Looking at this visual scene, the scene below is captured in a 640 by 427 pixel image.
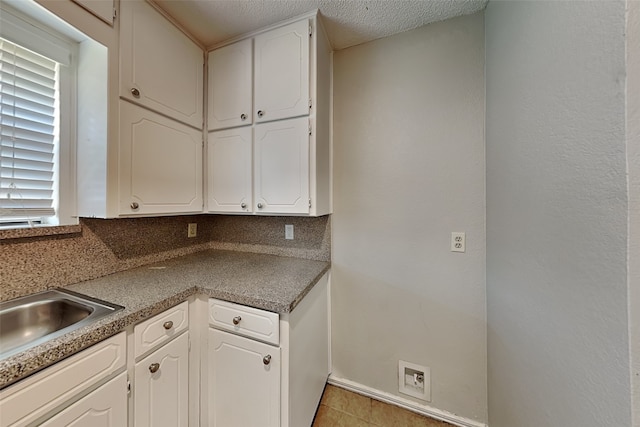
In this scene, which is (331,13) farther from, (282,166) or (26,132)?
(26,132)

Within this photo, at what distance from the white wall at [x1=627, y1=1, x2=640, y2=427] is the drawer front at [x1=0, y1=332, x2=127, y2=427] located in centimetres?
139

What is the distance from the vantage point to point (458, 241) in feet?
4.30

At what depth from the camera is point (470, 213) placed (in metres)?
1.28

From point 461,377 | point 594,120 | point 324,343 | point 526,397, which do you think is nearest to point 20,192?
point 324,343

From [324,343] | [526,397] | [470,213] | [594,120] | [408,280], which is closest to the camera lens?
[594,120]

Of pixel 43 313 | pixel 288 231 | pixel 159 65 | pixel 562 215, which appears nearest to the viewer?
pixel 562 215

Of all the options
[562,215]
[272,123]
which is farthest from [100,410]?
[562,215]

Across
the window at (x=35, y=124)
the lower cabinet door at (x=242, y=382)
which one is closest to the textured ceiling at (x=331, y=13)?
the window at (x=35, y=124)

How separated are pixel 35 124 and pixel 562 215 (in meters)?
2.09

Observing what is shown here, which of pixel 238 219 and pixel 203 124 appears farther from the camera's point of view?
pixel 238 219

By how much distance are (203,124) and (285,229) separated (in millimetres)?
969

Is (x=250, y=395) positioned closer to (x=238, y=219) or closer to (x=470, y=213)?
(x=238, y=219)

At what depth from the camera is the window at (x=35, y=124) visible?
0.94 metres

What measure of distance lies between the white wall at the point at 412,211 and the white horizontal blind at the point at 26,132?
153 cm
